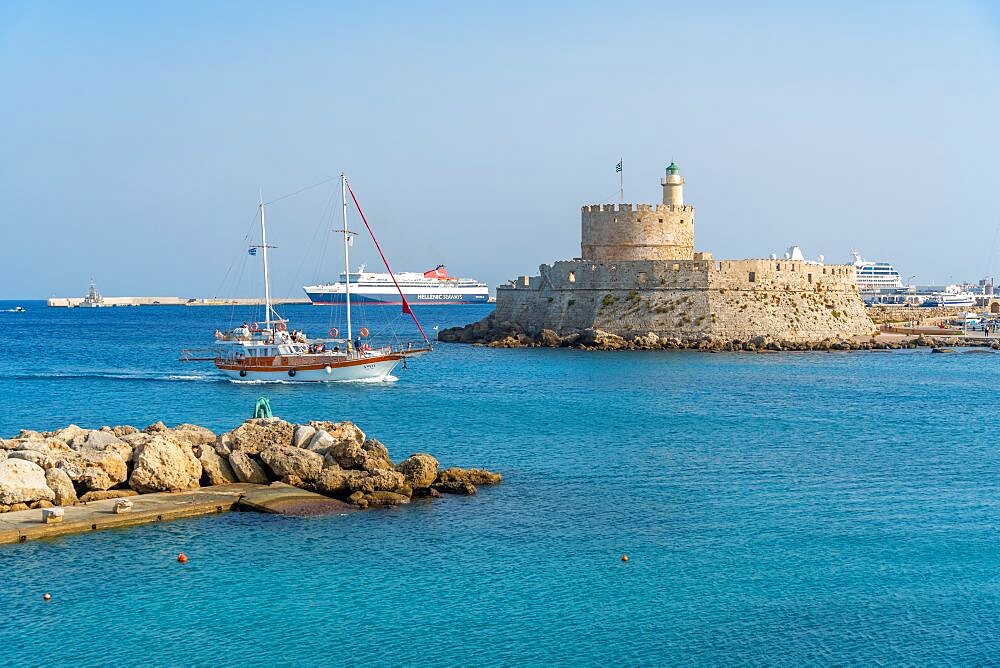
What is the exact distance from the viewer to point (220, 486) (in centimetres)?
1398

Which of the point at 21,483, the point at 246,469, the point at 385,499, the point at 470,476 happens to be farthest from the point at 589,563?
the point at 21,483

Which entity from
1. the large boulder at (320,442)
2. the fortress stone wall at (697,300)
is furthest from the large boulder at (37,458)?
the fortress stone wall at (697,300)

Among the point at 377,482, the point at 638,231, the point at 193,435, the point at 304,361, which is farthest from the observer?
the point at 638,231

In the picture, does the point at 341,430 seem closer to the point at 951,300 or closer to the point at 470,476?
the point at 470,476

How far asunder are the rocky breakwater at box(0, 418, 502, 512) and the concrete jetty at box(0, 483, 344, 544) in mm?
224

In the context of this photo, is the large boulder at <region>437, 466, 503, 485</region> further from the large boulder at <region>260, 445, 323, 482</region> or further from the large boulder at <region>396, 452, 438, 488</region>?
the large boulder at <region>260, 445, 323, 482</region>

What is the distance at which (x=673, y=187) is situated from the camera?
4197cm

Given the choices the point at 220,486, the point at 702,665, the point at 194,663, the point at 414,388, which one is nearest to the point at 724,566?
the point at 702,665

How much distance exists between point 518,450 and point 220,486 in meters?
5.44

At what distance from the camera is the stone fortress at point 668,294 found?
1503 inches

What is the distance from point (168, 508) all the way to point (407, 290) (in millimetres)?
104316

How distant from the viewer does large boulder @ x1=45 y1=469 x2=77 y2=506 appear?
1288 centimetres

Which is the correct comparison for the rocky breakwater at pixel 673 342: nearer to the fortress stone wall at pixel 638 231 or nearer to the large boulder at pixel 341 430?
the fortress stone wall at pixel 638 231

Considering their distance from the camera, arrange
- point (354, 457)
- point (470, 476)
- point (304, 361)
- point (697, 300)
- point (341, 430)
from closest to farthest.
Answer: point (354, 457)
point (470, 476)
point (341, 430)
point (304, 361)
point (697, 300)
